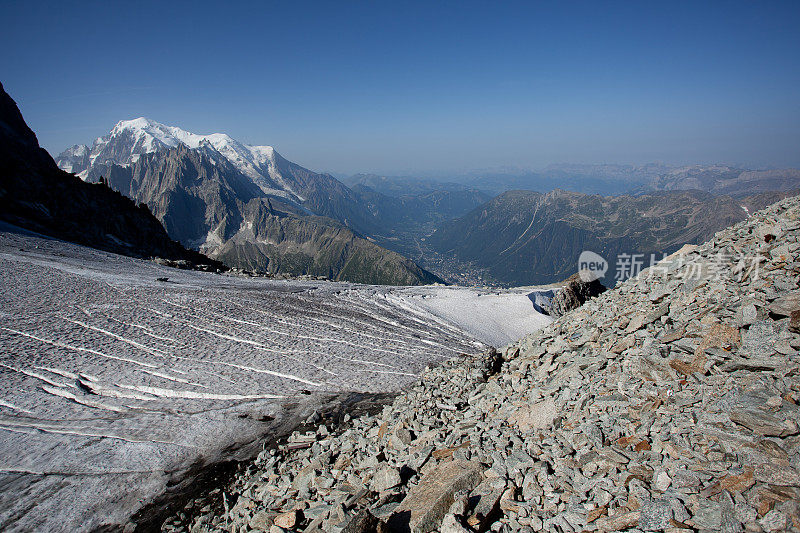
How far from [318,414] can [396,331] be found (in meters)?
12.3

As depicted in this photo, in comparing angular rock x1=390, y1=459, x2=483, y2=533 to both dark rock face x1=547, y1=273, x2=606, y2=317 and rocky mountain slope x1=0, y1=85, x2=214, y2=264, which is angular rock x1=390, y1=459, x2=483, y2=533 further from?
rocky mountain slope x1=0, y1=85, x2=214, y2=264

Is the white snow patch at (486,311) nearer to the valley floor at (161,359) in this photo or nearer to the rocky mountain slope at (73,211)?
the valley floor at (161,359)

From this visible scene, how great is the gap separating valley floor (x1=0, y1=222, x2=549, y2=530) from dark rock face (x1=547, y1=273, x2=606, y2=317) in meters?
2.97

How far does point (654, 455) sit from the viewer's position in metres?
7.50

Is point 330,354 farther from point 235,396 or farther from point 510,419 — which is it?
point 510,419

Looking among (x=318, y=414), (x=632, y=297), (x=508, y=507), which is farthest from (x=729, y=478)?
(x=318, y=414)


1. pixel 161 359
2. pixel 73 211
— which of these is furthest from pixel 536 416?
pixel 73 211

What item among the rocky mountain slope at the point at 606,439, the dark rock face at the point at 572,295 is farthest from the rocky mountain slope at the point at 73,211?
the dark rock face at the point at 572,295

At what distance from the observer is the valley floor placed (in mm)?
12367

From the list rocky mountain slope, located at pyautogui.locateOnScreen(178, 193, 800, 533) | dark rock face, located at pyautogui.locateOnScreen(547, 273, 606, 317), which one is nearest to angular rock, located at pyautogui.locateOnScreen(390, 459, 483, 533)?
rocky mountain slope, located at pyautogui.locateOnScreen(178, 193, 800, 533)

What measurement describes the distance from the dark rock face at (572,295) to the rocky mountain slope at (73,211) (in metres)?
48.1

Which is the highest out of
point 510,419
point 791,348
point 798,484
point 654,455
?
point 791,348

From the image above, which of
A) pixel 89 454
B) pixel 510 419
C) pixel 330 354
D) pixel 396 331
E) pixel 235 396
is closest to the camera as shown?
pixel 510 419

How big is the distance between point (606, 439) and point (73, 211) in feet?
250
